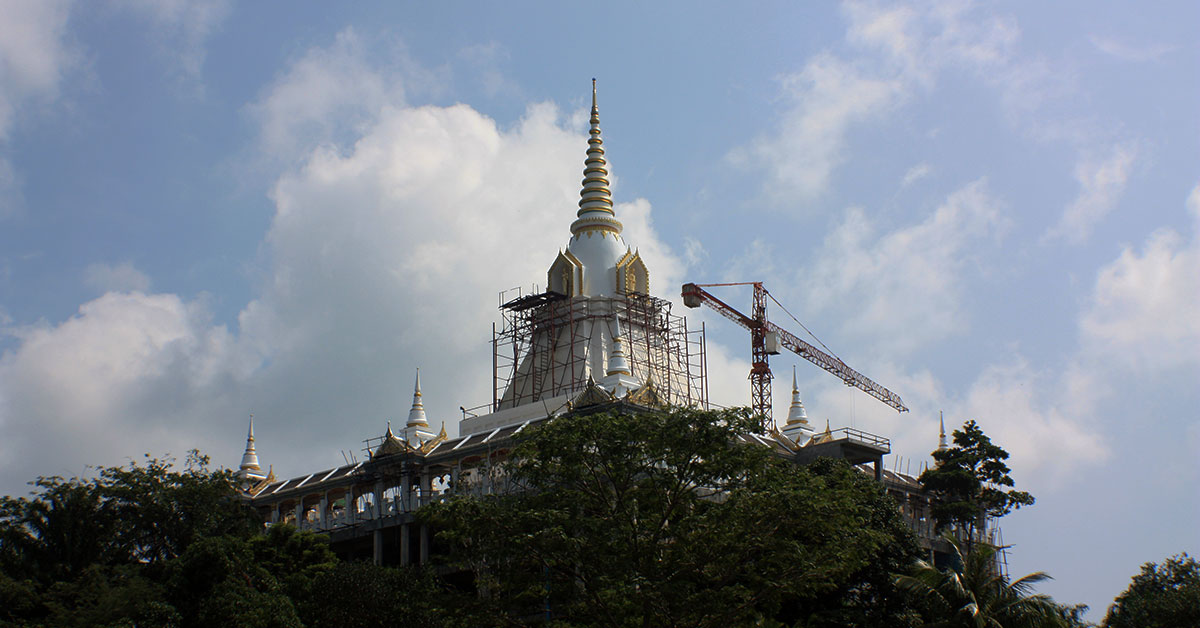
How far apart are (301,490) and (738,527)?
134 ft

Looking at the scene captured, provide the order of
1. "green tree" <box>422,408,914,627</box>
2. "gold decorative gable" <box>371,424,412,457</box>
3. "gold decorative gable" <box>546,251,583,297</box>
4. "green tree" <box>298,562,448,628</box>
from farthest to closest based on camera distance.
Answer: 1. "gold decorative gable" <box>546,251,583,297</box>
2. "gold decorative gable" <box>371,424,412,457</box>
3. "green tree" <box>298,562,448,628</box>
4. "green tree" <box>422,408,914,627</box>

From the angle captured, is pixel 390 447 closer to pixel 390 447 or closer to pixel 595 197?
pixel 390 447

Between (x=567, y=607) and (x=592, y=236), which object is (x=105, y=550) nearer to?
(x=567, y=607)

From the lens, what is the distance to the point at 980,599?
51.8m

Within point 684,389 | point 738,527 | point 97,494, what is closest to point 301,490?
point 97,494

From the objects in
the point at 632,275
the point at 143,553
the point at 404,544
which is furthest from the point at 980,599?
the point at 632,275

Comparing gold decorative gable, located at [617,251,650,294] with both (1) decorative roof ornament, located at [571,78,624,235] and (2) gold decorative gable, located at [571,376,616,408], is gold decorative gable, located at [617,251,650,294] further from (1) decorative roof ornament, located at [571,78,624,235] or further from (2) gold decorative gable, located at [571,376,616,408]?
(2) gold decorative gable, located at [571,376,616,408]

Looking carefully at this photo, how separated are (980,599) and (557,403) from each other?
34.2m

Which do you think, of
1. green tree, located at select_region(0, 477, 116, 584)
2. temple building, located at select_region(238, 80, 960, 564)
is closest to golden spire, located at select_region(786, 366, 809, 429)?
temple building, located at select_region(238, 80, 960, 564)

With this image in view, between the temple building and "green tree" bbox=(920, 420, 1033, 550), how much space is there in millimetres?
2597

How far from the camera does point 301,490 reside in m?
78.5

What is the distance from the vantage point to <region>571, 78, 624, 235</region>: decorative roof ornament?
9794cm

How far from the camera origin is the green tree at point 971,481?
72188 millimetres

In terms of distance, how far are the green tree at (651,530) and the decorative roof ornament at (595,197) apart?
5088 centimetres
